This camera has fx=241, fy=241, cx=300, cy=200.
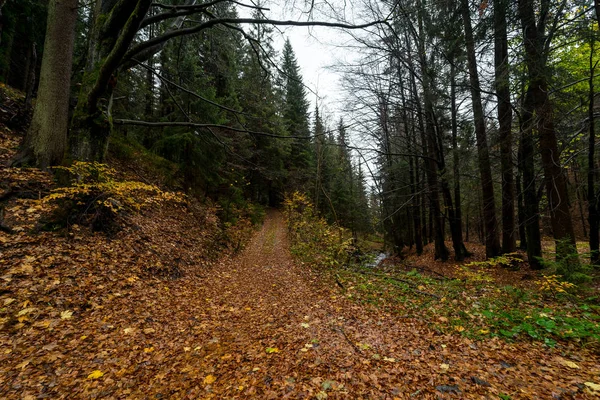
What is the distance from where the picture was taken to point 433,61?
301 inches

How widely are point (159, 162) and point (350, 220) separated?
1492 cm

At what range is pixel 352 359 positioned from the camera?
305 centimetres

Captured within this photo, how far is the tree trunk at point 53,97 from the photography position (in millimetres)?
5125

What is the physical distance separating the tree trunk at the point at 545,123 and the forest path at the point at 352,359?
15.1ft

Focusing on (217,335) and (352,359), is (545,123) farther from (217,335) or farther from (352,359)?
(217,335)

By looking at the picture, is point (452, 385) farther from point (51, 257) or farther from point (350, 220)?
point (350, 220)

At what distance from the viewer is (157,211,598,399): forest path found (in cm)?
250

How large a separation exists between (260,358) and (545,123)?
8332 mm

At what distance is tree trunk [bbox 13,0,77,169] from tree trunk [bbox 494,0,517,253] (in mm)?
10156

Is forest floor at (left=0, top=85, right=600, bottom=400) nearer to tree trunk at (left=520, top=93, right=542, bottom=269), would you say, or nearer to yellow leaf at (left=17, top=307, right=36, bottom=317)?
yellow leaf at (left=17, top=307, right=36, bottom=317)

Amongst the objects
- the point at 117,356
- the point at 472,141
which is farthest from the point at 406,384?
the point at 472,141

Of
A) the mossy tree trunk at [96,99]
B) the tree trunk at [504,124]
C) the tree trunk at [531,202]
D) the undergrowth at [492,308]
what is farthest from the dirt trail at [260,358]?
the tree trunk at [531,202]

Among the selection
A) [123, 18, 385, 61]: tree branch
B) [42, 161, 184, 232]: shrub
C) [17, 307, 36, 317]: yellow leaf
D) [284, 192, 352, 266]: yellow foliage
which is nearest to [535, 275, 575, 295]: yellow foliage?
[284, 192, 352, 266]: yellow foliage

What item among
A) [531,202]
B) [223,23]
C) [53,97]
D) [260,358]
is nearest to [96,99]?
[53,97]
